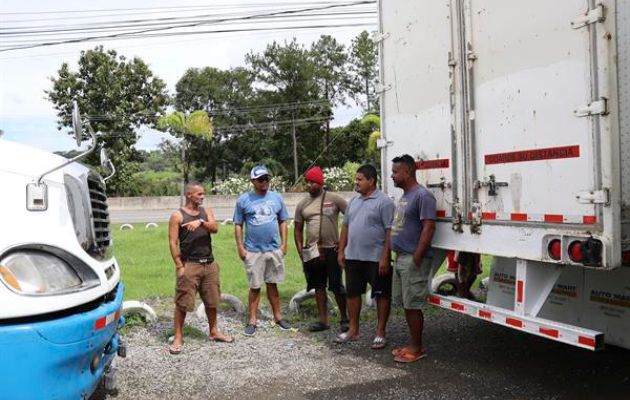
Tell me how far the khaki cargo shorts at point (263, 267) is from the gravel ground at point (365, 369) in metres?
0.56

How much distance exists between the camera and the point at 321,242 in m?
6.56

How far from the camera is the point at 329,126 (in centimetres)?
4844

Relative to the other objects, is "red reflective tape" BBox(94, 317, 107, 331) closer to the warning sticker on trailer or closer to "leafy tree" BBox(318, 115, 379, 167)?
the warning sticker on trailer

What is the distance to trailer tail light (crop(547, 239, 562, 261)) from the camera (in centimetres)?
383

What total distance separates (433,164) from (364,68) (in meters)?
46.6

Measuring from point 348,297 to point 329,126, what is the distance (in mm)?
42941

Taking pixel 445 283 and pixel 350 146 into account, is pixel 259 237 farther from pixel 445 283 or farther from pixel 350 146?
pixel 350 146

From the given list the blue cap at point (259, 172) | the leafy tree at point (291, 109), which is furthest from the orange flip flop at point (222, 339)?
the leafy tree at point (291, 109)

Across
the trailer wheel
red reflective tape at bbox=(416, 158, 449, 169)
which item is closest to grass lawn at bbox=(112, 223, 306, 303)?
the trailer wheel

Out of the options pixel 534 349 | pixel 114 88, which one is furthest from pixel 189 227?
pixel 114 88

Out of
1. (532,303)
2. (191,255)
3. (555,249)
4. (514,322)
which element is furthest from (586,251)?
(191,255)

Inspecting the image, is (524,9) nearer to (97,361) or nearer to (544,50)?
(544,50)

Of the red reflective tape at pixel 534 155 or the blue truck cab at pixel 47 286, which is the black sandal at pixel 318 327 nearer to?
the red reflective tape at pixel 534 155

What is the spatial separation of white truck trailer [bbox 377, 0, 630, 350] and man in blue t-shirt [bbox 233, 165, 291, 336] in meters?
1.76
